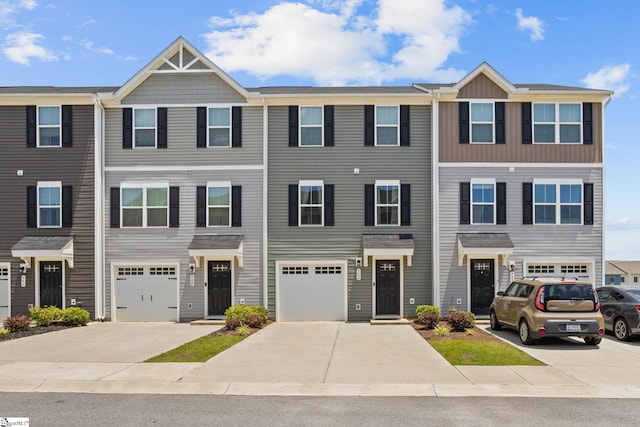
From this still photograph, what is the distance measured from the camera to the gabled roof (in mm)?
20812

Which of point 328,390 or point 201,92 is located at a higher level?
point 201,92

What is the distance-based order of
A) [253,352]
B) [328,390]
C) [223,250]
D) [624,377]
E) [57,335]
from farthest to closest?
[223,250]
[57,335]
[253,352]
[624,377]
[328,390]

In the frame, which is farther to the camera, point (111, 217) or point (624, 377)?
point (111, 217)

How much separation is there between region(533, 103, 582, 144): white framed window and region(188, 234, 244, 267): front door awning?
11.8 meters

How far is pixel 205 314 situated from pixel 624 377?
1418 centimetres

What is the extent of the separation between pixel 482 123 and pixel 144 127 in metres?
12.9

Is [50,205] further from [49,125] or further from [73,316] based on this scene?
[73,316]

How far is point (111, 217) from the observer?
68.9ft

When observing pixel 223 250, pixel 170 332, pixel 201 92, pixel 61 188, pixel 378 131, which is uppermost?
pixel 201 92

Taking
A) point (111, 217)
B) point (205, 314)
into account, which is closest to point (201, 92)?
point (111, 217)

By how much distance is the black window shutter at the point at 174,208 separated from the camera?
20.9 m

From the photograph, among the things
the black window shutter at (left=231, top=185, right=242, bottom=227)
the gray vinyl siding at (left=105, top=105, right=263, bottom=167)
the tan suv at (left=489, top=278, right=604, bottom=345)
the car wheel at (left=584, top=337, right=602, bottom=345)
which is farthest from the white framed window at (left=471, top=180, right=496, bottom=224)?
the black window shutter at (left=231, top=185, right=242, bottom=227)

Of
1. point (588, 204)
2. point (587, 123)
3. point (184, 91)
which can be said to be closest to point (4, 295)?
point (184, 91)

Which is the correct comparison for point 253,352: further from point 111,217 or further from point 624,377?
point 111,217
